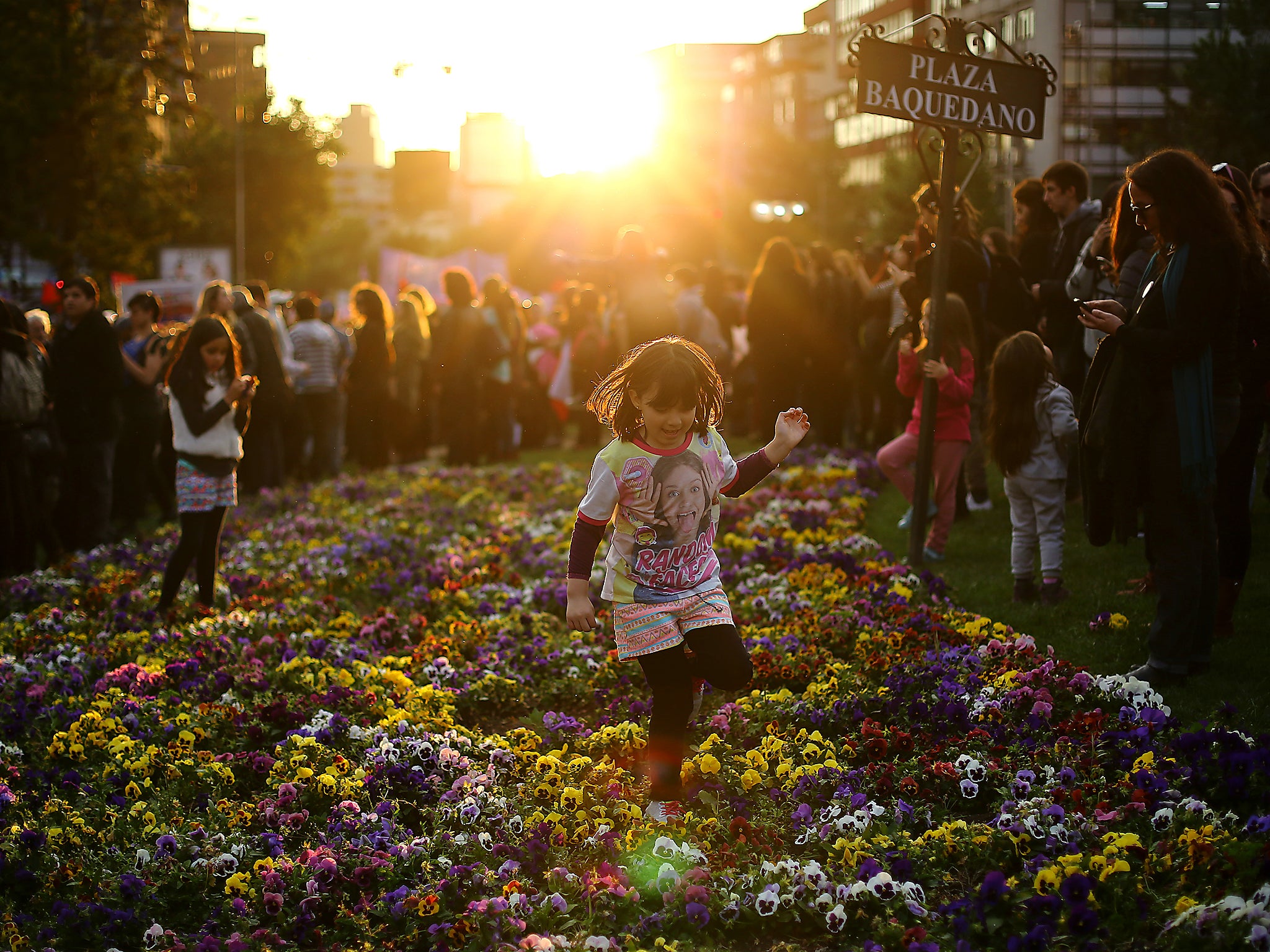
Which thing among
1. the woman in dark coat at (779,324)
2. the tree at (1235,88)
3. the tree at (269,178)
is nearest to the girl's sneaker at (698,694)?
the woman in dark coat at (779,324)

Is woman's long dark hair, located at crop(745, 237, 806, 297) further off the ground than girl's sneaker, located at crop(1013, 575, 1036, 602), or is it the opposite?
woman's long dark hair, located at crop(745, 237, 806, 297)

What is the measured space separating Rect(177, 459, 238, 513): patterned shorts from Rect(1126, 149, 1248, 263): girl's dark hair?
5.48 m

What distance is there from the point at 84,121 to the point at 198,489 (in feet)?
53.0

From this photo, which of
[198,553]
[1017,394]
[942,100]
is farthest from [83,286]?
[1017,394]

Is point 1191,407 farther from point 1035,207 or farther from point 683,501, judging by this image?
point 1035,207

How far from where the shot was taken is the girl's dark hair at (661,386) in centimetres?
439

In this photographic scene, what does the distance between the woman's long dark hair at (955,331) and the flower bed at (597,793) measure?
1.64 m

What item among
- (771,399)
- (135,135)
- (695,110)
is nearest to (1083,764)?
(771,399)

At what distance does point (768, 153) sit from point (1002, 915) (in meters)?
64.5

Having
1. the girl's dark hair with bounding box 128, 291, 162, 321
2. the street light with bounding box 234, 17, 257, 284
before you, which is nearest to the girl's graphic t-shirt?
the girl's dark hair with bounding box 128, 291, 162, 321

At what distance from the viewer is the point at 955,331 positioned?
8.52 metres

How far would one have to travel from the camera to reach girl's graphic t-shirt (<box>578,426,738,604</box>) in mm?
4516

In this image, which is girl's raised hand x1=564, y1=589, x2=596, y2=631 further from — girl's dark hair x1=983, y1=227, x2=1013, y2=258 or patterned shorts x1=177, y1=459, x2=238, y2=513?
girl's dark hair x1=983, y1=227, x2=1013, y2=258

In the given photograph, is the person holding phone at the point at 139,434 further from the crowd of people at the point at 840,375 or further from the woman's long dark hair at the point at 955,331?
the woman's long dark hair at the point at 955,331
